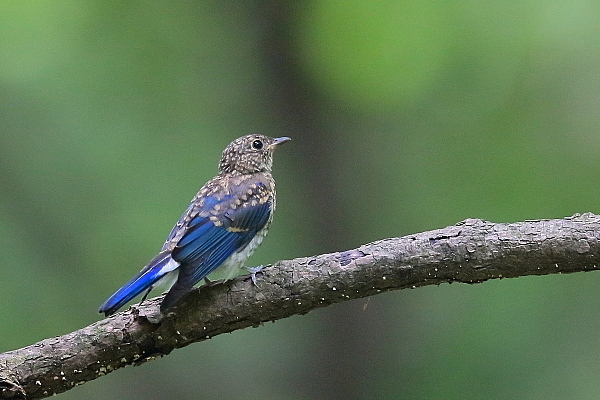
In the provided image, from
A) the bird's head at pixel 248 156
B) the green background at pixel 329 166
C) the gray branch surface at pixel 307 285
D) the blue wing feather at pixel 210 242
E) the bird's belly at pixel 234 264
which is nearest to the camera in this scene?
the gray branch surface at pixel 307 285

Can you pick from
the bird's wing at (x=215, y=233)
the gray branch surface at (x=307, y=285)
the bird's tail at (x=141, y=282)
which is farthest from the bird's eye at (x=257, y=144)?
the gray branch surface at (x=307, y=285)

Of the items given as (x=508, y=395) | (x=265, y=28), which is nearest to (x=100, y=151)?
(x=265, y=28)

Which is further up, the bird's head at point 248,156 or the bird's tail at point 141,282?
the bird's head at point 248,156

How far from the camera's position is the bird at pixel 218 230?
3.11 metres

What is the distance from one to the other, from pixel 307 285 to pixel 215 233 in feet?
2.11

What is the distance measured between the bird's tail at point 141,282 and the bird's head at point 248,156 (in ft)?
3.63

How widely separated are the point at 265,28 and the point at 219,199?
2.00 metres

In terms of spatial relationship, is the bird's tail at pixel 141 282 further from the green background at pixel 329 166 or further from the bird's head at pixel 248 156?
the green background at pixel 329 166

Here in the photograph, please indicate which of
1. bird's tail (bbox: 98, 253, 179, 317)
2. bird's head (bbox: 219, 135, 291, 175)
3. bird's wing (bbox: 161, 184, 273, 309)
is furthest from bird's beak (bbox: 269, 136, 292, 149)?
bird's tail (bbox: 98, 253, 179, 317)

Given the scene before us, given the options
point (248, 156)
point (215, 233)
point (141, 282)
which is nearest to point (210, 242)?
point (215, 233)

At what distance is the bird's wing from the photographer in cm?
316

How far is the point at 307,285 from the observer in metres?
3.05

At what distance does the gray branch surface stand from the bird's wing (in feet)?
0.40

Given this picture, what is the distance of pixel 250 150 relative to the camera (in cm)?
442
